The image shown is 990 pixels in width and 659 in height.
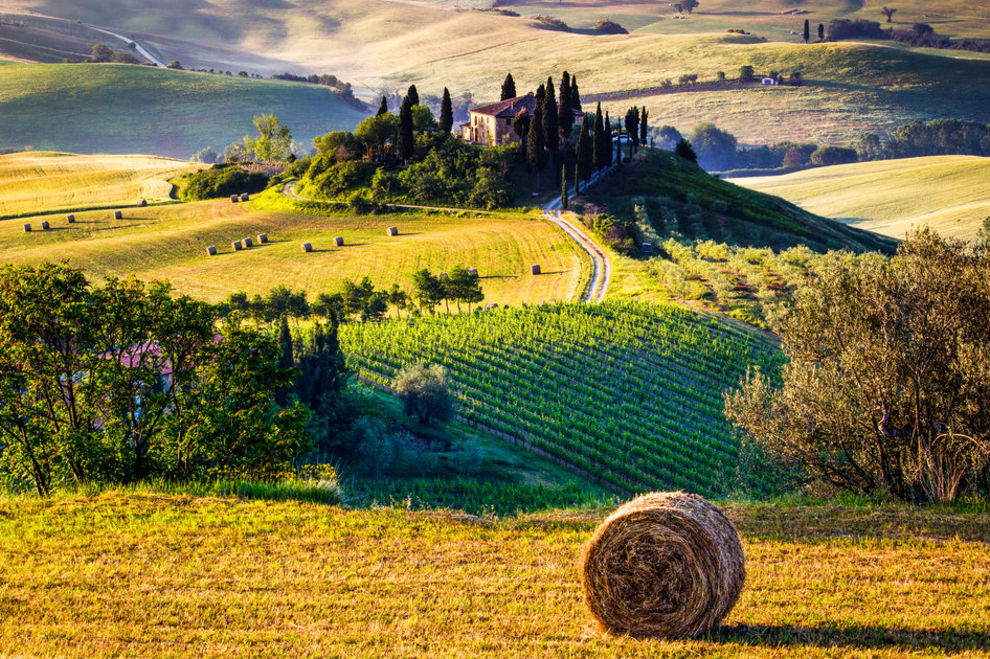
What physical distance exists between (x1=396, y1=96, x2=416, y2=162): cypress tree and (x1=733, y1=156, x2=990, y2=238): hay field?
84383mm

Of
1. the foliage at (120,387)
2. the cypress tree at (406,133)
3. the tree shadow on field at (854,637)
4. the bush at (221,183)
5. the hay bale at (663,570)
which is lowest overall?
the tree shadow on field at (854,637)

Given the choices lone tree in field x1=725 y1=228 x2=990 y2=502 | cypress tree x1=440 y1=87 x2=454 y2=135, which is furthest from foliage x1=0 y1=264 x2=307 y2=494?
cypress tree x1=440 y1=87 x2=454 y2=135

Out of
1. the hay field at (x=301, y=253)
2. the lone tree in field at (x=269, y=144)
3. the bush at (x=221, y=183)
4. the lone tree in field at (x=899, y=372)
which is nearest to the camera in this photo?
the lone tree in field at (x=899, y=372)

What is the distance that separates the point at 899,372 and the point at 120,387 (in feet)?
75.3

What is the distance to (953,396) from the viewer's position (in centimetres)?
2198

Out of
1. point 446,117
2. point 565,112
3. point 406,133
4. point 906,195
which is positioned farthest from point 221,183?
point 906,195

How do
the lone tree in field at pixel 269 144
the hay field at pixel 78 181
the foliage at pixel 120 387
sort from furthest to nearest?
the lone tree in field at pixel 269 144 < the hay field at pixel 78 181 < the foliage at pixel 120 387

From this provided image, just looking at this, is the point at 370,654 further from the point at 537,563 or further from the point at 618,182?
the point at 618,182

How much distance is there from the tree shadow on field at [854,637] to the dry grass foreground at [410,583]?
40 millimetres

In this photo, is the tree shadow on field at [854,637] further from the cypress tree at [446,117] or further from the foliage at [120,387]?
the cypress tree at [446,117]

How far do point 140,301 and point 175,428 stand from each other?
411 cm

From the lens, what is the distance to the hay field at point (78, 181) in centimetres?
11544

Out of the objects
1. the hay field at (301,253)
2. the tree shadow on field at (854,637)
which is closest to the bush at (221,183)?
the hay field at (301,253)

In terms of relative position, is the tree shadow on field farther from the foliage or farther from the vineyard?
the vineyard
